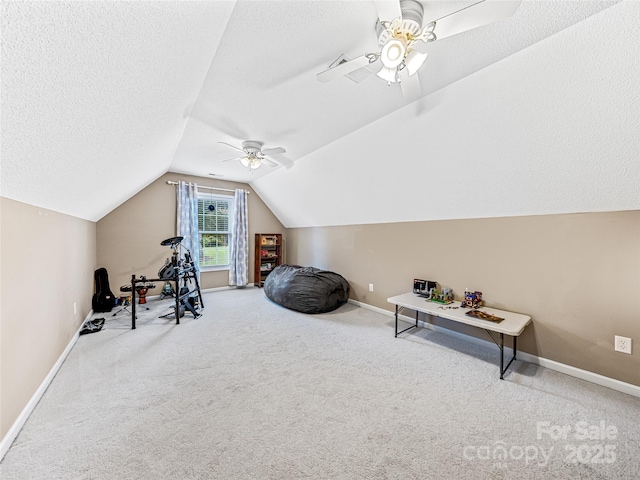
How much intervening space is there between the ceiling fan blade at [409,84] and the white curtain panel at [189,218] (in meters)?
4.69

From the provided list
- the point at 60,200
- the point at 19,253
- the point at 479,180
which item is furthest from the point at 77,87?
the point at 479,180

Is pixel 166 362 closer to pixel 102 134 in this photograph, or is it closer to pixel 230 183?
pixel 102 134

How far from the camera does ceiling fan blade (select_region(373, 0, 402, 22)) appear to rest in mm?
1170

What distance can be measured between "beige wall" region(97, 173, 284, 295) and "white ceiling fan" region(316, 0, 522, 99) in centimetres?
461

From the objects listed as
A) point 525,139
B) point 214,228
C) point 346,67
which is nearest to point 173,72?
point 346,67

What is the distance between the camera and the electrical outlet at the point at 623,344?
2.10 m

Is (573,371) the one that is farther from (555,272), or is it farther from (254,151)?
(254,151)

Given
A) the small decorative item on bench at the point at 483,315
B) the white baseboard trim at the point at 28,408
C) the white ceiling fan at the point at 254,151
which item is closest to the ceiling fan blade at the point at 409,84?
the white ceiling fan at the point at 254,151

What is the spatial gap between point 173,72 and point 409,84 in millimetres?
1550

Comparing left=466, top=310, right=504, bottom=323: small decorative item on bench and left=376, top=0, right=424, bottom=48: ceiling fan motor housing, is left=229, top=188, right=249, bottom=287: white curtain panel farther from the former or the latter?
left=376, top=0, right=424, bottom=48: ceiling fan motor housing

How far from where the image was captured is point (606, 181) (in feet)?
6.63

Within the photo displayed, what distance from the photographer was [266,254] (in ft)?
20.7

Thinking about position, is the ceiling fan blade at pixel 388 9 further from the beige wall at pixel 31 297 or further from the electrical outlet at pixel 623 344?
the electrical outlet at pixel 623 344

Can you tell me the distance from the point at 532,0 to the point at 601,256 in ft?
7.11
